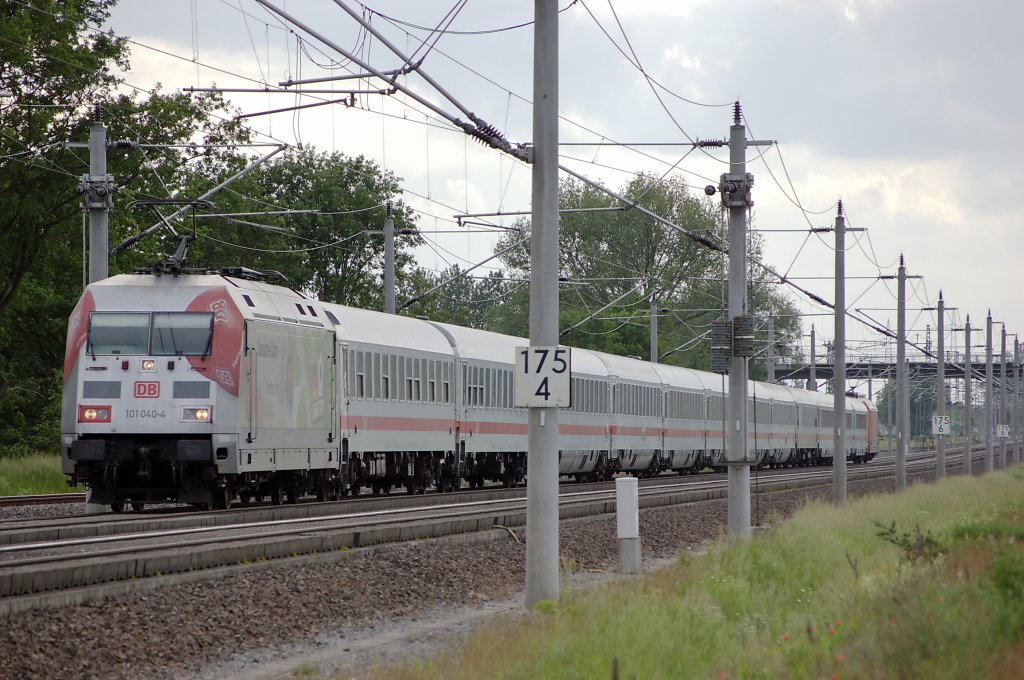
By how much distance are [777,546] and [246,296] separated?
386 inches

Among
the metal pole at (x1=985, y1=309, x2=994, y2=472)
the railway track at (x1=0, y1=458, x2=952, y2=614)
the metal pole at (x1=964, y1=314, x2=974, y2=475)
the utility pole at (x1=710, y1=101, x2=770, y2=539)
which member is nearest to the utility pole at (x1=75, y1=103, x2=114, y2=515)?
the railway track at (x1=0, y1=458, x2=952, y2=614)

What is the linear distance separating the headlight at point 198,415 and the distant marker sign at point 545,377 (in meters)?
10.2

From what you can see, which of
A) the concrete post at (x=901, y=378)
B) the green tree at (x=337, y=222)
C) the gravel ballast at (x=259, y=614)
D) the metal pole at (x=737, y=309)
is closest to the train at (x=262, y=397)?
the metal pole at (x=737, y=309)

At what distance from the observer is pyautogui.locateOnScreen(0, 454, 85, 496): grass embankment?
33.6 meters

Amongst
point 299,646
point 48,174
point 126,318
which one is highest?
point 48,174

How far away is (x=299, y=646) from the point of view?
12562mm

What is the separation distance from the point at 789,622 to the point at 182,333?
14.1 metres

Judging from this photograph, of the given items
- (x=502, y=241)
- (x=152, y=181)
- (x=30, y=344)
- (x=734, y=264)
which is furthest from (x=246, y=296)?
(x=502, y=241)

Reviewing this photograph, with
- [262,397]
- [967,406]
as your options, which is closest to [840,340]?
[262,397]

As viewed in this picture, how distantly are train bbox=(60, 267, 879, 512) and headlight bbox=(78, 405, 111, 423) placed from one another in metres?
0.02

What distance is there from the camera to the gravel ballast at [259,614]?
11.1 m

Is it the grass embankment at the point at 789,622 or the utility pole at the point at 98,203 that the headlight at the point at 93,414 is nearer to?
the utility pole at the point at 98,203

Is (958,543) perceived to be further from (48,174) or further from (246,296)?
(48,174)

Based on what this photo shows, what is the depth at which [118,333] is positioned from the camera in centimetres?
2386
